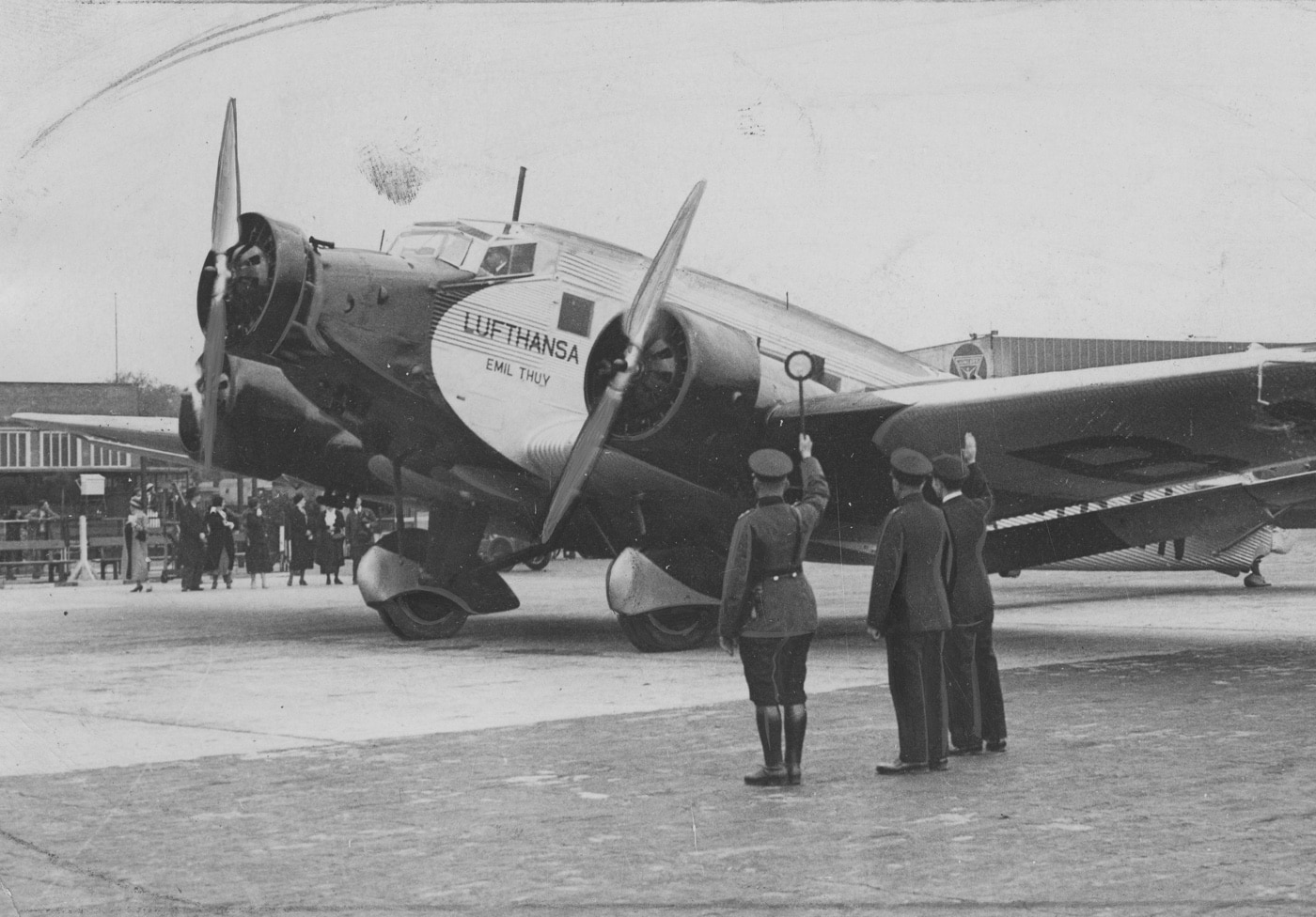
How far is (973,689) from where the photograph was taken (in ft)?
25.4

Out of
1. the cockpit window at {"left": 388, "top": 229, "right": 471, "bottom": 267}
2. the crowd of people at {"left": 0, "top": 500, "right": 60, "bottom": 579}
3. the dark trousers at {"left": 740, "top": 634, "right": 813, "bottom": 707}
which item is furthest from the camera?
the crowd of people at {"left": 0, "top": 500, "right": 60, "bottom": 579}

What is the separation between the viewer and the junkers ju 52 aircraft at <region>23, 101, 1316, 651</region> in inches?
480

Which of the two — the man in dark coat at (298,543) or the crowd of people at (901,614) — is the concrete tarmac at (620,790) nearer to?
the crowd of people at (901,614)

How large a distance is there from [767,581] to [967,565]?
1456 mm

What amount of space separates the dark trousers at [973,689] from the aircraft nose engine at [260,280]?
6.81 metres

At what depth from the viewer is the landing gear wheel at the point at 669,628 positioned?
527 inches

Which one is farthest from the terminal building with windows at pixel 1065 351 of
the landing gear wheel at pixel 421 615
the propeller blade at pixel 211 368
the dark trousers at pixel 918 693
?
the dark trousers at pixel 918 693

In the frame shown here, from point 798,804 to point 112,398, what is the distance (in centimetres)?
2992

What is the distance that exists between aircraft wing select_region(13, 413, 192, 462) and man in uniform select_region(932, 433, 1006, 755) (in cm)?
1520

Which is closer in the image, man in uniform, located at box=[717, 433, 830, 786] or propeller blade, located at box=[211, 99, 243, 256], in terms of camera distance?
man in uniform, located at box=[717, 433, 830, 786]

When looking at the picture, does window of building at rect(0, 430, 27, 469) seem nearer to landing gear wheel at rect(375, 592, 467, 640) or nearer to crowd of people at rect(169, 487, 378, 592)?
crowd of people at rect(169, 487, 378, 592)

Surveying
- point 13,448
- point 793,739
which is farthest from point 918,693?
point 13,448

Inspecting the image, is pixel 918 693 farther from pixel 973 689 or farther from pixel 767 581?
pixel 767 581

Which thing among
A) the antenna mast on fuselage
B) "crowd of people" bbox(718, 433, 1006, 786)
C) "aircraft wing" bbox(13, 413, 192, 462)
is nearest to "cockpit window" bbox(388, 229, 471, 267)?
the antenna mast on fuselage
